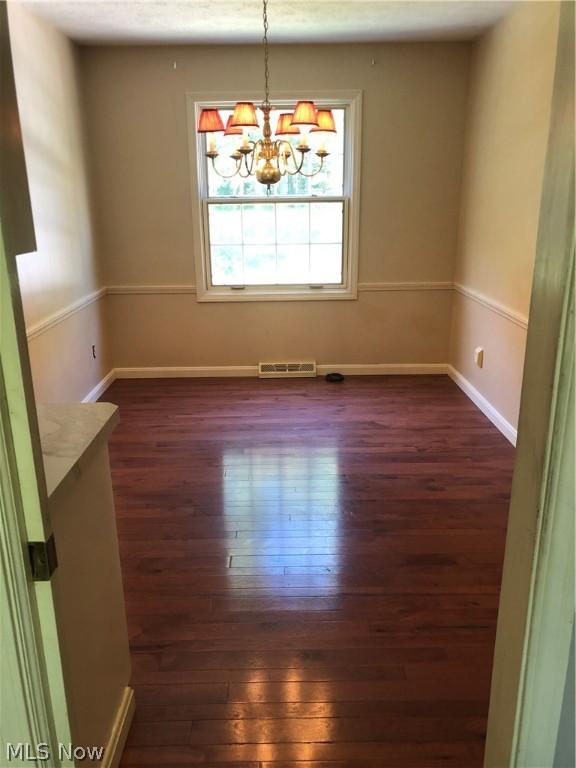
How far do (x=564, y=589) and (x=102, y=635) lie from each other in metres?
1.20

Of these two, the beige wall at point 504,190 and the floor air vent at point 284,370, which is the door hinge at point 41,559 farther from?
the floor air vent at point 284,370

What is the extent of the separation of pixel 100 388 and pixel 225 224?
1728 mm

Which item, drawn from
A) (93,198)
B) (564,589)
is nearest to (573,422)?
(564,589)

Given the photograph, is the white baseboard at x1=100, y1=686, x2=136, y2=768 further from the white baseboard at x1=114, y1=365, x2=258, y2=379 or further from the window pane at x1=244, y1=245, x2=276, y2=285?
the window pane at x1=244, y1=245, x2=276, y2=285

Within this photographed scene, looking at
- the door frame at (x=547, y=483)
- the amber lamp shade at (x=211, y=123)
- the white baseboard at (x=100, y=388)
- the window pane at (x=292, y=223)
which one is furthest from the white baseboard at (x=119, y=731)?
the window pane at (x=292, y=223)

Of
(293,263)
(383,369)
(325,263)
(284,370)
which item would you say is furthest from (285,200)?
(383,369)

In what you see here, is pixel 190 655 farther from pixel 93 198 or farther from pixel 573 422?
pixel 93 198

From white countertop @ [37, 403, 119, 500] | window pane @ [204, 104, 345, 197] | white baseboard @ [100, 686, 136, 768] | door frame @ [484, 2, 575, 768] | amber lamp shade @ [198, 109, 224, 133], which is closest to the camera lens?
door frame @ [484, 2, 575, 768]

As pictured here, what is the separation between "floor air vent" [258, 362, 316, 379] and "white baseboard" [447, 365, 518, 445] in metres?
1.24

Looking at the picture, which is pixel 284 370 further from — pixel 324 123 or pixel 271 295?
pixel 324 123

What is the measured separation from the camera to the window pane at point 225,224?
490cm

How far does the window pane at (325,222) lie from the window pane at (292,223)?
51 millimetres

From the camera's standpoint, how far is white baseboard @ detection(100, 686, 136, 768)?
1.58 m

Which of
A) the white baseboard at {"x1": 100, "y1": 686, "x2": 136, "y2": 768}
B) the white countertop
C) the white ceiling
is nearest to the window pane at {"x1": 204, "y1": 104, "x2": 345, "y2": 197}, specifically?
the white ceiling
